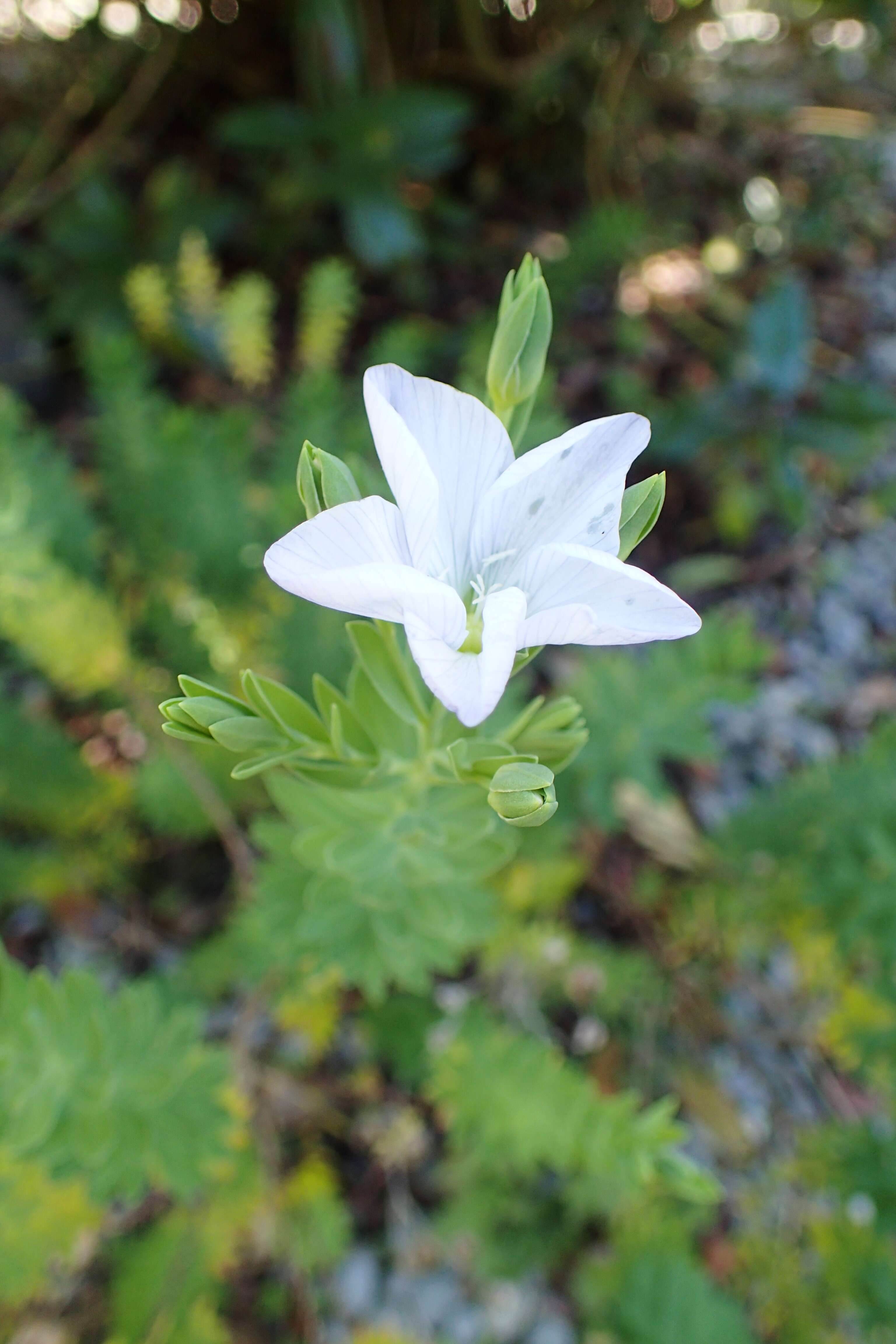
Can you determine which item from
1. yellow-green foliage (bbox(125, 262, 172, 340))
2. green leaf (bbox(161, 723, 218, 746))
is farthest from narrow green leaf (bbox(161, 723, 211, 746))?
yellow-green foliage (bbox(125, 262, 172, 340))

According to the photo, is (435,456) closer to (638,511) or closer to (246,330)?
(638,511)

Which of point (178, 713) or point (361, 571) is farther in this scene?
point (178, 713)

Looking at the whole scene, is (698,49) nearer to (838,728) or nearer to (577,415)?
(577,415)

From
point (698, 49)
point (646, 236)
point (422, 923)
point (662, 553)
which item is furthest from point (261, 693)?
point (698, 49)

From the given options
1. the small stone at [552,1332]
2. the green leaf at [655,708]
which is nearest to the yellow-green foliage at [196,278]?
the green leaf at [655,708]

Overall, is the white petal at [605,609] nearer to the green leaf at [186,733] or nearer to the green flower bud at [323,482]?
the green flower bud at [323,482]

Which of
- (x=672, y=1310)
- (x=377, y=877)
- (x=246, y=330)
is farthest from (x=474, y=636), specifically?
(x=246, y=330)
